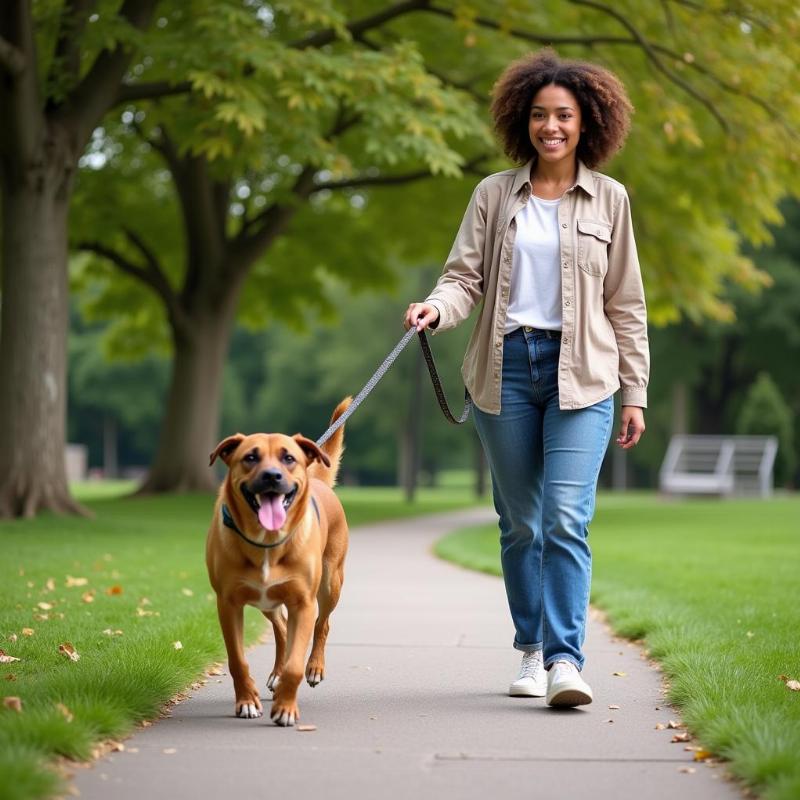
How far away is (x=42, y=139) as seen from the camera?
14562mm

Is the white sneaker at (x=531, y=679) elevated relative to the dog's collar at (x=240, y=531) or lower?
lower

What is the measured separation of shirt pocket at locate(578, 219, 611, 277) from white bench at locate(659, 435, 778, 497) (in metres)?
30.5

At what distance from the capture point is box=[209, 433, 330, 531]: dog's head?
469cm

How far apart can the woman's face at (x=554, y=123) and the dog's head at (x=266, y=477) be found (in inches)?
63.3

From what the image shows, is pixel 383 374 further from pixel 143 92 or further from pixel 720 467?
pixel 720 467

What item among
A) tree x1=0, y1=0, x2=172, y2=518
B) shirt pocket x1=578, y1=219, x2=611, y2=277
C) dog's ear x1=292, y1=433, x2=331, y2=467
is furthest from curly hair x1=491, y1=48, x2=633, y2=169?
tree x1=0, y1=0, x2=172, y2=518

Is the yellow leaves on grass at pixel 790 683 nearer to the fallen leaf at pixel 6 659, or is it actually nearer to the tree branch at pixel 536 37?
the fallen leaf at pixel 6 659

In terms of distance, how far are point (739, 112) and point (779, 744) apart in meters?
13.9

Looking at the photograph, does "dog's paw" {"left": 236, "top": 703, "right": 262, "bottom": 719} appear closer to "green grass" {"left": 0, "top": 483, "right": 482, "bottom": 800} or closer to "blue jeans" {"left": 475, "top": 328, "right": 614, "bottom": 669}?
"green grass" {"left": 0, "top": 483, "right": 482, "bottom": 800}

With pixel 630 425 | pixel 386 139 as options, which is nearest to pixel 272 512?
pixel 630 425

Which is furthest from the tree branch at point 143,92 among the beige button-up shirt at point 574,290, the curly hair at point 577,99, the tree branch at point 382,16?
the beige button-up shirt at point 574,290

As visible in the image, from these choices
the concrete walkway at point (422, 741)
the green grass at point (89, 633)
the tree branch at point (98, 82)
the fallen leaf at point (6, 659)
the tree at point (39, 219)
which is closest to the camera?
the concrete walkway at point (422, 741)

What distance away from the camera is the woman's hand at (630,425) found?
5445mm

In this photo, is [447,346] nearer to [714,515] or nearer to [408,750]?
[714,515]
